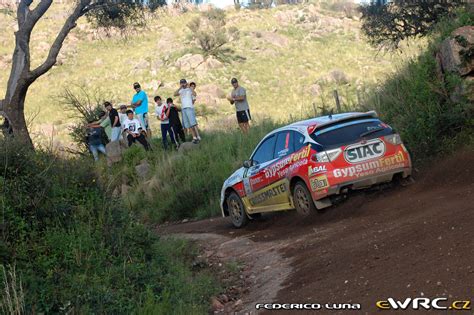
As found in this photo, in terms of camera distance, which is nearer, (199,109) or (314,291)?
(314,291)

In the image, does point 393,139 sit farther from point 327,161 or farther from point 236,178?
point 236,178

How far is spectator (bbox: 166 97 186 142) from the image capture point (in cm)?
2112

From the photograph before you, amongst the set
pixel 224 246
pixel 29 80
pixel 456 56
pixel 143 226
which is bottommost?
pixel 224 246

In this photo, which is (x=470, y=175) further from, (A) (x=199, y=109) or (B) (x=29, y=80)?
(A) (x=199, y=109)

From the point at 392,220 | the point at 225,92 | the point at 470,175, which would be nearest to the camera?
the point at 392,220

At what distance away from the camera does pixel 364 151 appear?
36.0ft

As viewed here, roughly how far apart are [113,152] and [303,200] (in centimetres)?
1220

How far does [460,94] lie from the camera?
13.1 metres

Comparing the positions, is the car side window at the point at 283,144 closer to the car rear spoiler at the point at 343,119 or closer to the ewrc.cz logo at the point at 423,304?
the car rear spoiler at the point at 343,119

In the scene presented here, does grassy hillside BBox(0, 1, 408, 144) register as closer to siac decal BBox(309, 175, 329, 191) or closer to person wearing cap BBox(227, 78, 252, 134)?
person wearing cap BBox(227, 78, 252, 134)

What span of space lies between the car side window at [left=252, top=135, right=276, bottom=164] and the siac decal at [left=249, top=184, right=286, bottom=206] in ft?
2.02

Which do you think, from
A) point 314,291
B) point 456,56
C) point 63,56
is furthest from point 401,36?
point 63,56

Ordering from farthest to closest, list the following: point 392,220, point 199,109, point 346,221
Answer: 1. point 199,109
2. point 346,221
3. point 392,220

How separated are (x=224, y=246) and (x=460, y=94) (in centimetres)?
556
